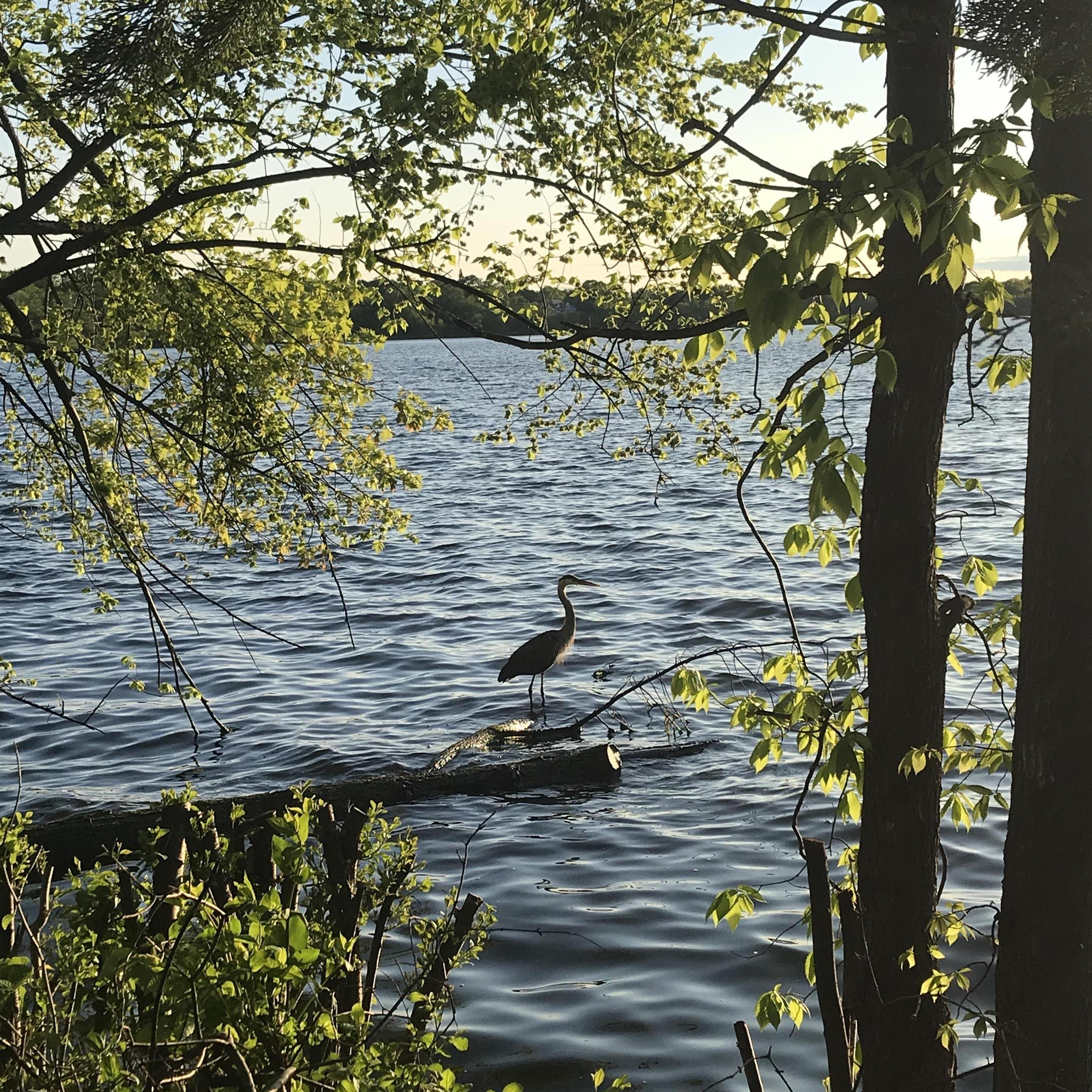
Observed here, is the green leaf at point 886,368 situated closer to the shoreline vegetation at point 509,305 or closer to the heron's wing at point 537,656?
the shoreline vegetation at point 509,305

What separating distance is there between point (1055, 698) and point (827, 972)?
3.68ft

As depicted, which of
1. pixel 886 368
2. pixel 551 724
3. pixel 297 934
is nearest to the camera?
pixel 297 934

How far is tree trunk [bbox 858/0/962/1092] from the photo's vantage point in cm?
395

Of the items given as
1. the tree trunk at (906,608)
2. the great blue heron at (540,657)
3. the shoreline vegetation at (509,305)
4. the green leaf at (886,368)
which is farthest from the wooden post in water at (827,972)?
the great blue heron at (540,657)

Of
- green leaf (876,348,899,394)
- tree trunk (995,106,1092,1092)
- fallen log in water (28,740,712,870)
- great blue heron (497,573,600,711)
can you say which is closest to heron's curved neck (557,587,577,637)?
great blue heron (497,573,600,711)

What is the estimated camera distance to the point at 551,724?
14.9 meters

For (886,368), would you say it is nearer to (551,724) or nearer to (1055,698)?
(1055,698)

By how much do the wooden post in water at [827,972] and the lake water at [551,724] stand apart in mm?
3586

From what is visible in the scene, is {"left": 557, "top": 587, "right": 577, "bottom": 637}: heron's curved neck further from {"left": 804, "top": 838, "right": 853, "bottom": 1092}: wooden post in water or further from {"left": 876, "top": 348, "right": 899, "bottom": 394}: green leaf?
{"left": 876, "top": 348, "right": 899, "bottom": 394}: green leaf

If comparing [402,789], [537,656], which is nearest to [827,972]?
[402,789]

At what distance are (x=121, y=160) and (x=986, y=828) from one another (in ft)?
29.1

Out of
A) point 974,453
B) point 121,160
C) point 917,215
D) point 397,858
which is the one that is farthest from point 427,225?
point 974,453

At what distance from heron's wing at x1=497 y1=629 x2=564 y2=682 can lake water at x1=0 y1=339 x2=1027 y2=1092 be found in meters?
0.35

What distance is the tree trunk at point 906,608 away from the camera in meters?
3.95
